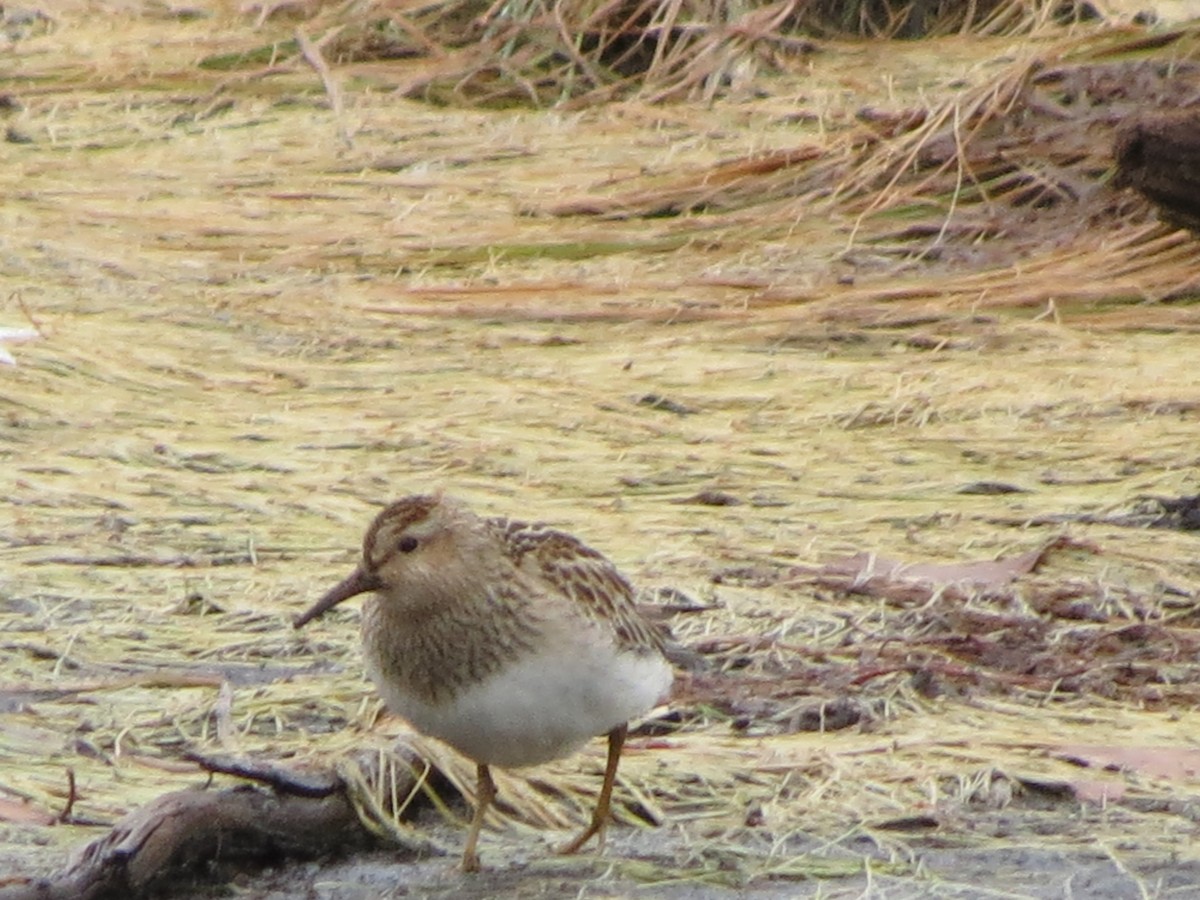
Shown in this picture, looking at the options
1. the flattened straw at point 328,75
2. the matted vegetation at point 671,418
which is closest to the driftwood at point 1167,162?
the matted vegetation at point 671,418

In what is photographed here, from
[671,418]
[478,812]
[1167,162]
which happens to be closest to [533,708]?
[478,812]

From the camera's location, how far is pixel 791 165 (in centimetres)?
1188

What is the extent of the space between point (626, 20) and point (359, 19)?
1.76 metres

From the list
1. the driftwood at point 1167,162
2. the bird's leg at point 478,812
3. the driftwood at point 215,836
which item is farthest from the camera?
the driftwood at point 1167,162

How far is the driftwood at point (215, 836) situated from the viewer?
4.25 m

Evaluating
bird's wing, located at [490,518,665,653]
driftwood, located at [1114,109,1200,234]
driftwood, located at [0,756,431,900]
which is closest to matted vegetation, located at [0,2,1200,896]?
driftwood, located at [0,756,431,900]

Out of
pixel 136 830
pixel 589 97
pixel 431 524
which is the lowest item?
pixel 589 97

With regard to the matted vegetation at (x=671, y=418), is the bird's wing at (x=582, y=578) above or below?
above

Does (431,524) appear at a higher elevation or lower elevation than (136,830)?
higher

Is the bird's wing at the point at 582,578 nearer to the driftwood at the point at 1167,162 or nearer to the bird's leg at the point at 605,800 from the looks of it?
the bird's leg at the point at 605,800

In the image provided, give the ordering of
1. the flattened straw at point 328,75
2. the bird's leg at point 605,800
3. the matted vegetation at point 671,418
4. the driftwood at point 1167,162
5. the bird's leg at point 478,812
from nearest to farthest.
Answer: the bird's leg at point 478,812 → the bird's leg at point 605,800 → the matted vegetation at point 671,418 → the driftwood at point 1167,162 → the flattened straw at point 328,75

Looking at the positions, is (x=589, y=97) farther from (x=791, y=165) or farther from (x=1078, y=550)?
(x=1078, y=550)

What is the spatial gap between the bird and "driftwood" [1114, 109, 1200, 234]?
9.96ft

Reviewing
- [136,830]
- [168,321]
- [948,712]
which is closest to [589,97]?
[168,321]
